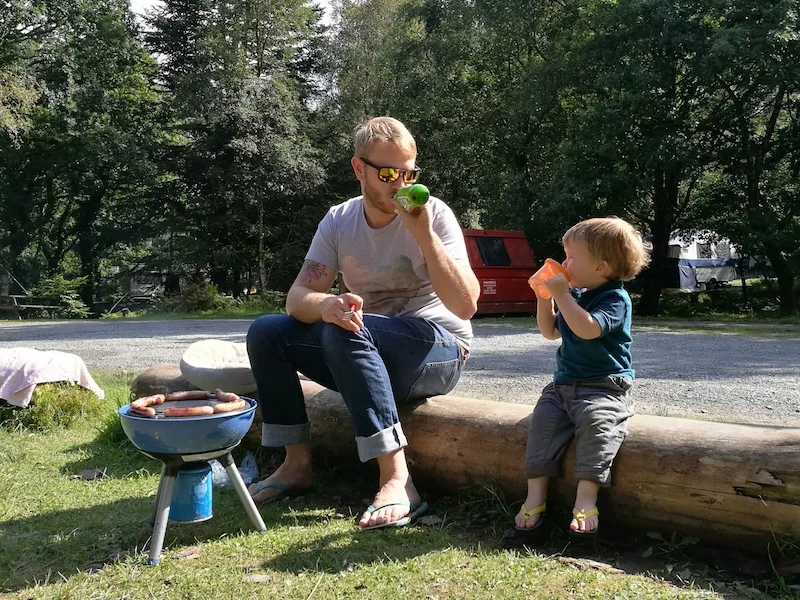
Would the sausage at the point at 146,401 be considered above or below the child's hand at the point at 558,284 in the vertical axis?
below

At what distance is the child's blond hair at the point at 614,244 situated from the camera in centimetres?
246

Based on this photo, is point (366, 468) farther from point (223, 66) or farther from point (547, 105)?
point (223, 66)

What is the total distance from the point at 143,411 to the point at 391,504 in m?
0.91

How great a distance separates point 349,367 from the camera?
101 inches

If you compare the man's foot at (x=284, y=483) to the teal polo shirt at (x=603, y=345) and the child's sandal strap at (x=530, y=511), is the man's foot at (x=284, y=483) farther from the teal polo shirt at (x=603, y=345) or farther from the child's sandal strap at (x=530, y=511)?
the teal polo shirt at (x=603, y=345)

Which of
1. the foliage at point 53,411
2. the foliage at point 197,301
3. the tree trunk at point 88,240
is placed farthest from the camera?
the tree trunk at point 88,240

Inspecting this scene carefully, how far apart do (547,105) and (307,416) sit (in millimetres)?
14649

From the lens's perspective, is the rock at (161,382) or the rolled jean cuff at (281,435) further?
the rock at (161,382)

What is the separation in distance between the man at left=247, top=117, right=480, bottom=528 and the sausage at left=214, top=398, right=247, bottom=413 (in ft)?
1.21

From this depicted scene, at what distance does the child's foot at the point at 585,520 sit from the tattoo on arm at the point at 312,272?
1.37m

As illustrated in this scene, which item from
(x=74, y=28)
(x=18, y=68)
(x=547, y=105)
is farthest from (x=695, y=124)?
(x=74, y=28)

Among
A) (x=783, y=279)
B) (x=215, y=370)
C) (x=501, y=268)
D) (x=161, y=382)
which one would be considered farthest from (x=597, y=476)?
(x=783, y=279)

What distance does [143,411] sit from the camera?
7.66 ft

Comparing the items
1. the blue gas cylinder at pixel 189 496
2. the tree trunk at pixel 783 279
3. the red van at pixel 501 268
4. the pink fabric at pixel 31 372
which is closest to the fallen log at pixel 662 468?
the blue gas cylinder at pixel 189 496
